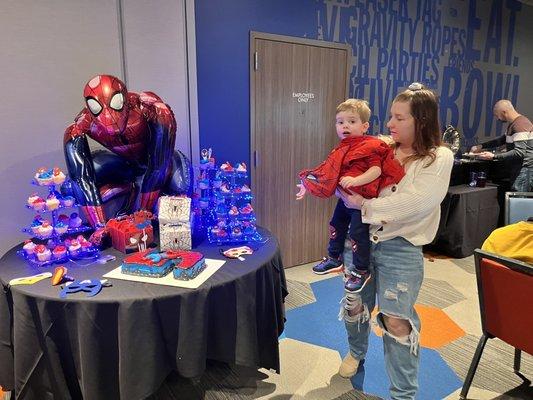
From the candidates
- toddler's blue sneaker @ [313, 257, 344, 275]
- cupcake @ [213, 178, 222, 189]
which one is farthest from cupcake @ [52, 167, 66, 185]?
toddler's blue sneaker @ [313, 257, 344, 275]

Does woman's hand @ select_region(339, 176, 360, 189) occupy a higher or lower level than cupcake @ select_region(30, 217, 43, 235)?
higher

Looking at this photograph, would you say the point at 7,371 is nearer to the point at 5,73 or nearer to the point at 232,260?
the point at 232,260

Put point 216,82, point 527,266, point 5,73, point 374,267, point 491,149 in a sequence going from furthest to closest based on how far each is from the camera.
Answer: point 491,149 → point 216,82 → point 5,73 → point 374,267 → point 527,266

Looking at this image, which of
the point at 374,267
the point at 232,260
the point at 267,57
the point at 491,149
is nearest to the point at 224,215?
the point at 232,260

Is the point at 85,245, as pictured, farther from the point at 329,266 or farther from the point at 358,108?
the point at 358,108

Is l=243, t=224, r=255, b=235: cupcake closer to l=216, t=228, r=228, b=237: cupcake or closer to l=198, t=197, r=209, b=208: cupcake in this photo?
l=216, t=228, r=228, b=237: cupcake

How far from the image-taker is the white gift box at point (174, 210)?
6.01 ft

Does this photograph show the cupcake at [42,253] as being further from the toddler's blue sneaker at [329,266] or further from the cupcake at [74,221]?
the toddler's blue sneaker at [329,266]

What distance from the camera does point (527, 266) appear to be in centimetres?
152

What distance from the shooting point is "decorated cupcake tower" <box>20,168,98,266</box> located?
5.62 feet

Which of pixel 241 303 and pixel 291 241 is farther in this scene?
pixel 291 241

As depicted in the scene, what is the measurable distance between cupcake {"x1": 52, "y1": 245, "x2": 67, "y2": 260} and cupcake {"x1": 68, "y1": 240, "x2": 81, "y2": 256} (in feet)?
0.08

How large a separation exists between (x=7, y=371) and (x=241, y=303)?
101 centimetres

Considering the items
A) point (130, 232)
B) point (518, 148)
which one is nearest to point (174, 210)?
point (130, 232)
